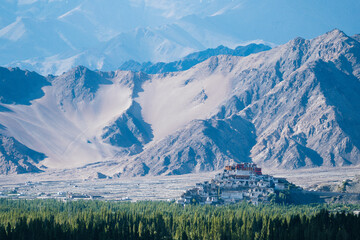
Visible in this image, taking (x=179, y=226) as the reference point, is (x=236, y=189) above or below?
above

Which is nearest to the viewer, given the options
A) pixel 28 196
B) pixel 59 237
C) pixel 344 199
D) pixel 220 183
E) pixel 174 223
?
pixel 59 237

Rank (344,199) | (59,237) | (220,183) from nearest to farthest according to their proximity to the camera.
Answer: (59,237), (344,199), (220,183)

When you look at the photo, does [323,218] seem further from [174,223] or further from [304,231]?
[174,223]

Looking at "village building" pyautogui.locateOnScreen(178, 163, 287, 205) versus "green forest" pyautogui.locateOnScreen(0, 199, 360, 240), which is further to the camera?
"village building" pyautogui.locateOnScreen(178, 163, 287, 205)

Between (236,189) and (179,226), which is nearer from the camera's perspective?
(179,226)

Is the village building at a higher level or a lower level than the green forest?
higher

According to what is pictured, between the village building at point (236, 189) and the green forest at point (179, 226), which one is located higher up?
the village building at point (236, 189)

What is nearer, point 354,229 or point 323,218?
point 354,229

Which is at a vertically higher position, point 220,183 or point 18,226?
point 220,183

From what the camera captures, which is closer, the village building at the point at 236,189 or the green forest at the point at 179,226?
the green forest at the point at 179,226

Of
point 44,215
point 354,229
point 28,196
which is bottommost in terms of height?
point 354,229

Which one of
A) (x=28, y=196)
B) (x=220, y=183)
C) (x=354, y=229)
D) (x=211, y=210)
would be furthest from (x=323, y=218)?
(x=28, y=196)
